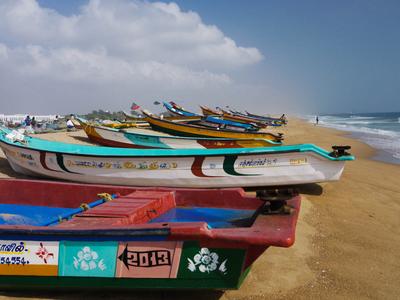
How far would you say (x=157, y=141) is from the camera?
1463cm

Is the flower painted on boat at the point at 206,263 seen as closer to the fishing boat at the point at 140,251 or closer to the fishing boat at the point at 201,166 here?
the fishing boat at the point at 140,251

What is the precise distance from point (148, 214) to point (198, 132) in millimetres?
14493

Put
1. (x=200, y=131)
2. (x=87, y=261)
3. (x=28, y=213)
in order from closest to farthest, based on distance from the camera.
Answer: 1. (x=87, y=261)
2. (x=28, y=213)
3. (x=200, y=131)

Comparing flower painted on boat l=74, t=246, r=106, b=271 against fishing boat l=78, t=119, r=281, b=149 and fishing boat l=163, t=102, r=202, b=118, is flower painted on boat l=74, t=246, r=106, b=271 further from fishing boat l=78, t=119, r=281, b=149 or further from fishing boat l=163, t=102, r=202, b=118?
fishing boat l=163, t=102, r=202, b=118

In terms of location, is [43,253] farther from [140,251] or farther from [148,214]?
[148,214]

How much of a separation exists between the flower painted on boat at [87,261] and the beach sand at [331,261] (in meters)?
0.49

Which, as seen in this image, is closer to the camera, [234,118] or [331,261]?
[331,261]

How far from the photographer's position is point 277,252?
17.2ft

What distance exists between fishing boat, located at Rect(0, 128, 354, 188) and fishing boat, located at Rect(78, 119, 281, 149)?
3.64 m

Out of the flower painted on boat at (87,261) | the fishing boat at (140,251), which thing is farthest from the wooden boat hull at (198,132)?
the flower painted on boat at (87,261)

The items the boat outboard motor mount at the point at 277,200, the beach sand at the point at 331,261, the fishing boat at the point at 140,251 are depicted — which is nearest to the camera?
the fishing boat at the point at 140,251

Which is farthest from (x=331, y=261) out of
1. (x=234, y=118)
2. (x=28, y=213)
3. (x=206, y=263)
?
(x=234, y=118)

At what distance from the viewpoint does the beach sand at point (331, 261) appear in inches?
160

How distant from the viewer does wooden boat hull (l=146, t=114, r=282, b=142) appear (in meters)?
17.1
